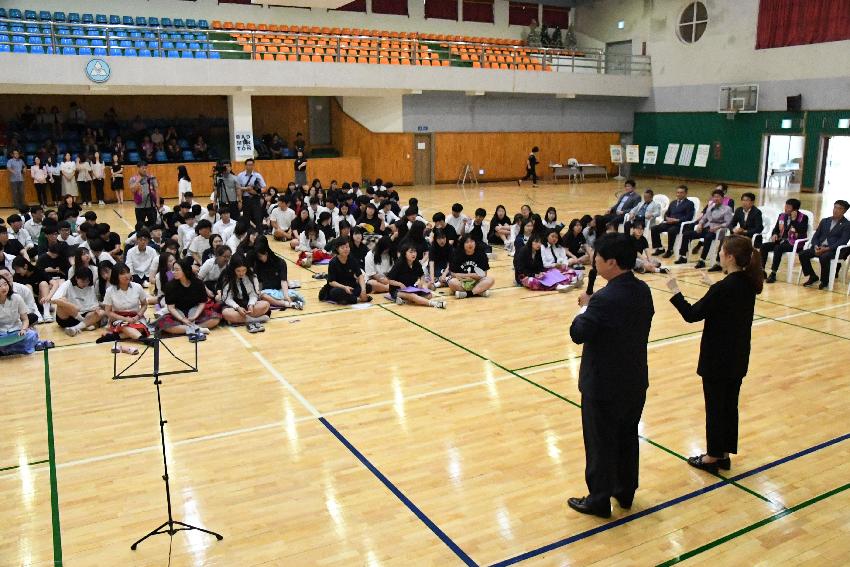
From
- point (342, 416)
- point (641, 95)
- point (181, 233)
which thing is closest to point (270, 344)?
point (342, 416)

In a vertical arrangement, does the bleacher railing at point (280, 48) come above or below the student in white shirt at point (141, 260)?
above

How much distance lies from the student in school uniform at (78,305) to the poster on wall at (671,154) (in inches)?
1006

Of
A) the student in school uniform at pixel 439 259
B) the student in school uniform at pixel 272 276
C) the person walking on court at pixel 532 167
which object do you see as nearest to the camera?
the student in school uniform at pixel 272 276

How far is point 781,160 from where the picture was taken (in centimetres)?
2597

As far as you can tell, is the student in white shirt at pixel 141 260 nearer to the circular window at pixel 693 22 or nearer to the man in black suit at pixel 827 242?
the man in black suit at pixel 827 242

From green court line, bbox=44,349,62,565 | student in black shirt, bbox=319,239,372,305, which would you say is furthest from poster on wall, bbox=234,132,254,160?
green court line, bbox=44,349,62,565

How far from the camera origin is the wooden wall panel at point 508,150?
27797 millimetres

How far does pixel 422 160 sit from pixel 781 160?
13427 mm

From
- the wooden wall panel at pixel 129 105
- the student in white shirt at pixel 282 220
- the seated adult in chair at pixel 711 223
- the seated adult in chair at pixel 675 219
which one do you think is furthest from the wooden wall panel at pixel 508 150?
the seated adult in chair at pixel 711 223

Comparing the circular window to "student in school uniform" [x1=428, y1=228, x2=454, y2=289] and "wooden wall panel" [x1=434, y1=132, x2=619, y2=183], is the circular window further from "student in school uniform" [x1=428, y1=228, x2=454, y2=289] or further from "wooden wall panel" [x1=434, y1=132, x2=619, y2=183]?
"student in school uniform" [x1=428, y1=228, x2=454, y2=289]

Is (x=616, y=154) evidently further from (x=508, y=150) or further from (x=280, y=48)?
(x=280, y=48)

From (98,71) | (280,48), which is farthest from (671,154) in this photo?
(98,71)

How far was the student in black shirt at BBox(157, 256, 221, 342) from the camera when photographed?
8602 mm

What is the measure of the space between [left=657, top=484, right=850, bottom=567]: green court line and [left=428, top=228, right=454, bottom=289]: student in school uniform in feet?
21.8
